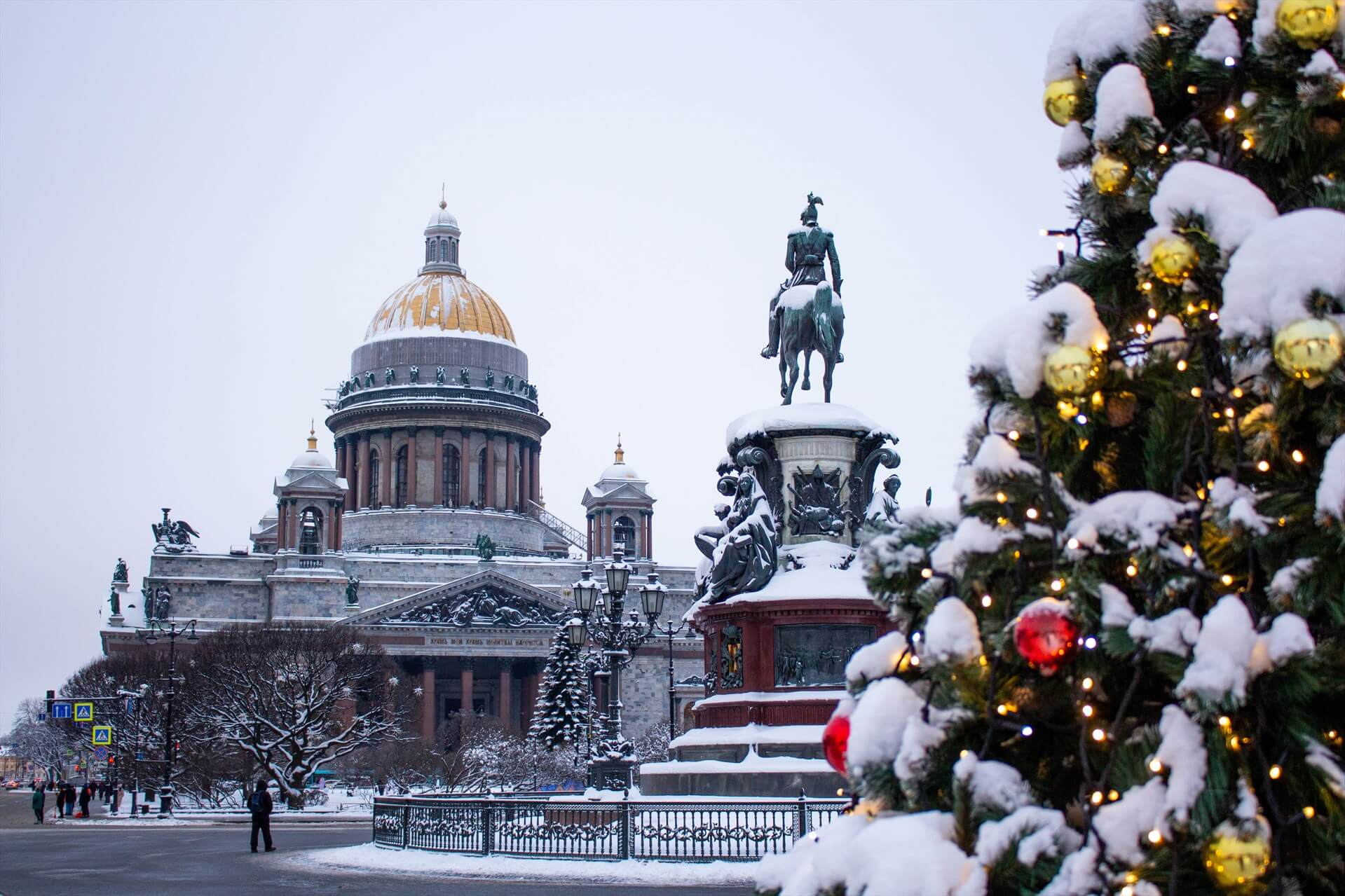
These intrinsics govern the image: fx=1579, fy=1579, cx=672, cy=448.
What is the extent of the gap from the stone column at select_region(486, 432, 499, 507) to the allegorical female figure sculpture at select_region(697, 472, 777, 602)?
277 ft

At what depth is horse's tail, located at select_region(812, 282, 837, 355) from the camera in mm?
23359

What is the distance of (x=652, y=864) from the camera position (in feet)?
60.9

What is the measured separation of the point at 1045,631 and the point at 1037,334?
33.2 inches

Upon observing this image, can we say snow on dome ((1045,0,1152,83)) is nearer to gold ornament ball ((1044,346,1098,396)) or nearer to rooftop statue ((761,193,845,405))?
gold ornament ball ((1044,346,1098,396))

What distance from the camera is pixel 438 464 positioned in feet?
345

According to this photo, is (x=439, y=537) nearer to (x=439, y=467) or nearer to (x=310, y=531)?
(x=439, y=467)

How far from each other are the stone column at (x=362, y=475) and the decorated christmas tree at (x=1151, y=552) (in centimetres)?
10317

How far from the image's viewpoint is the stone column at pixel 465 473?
342 feet

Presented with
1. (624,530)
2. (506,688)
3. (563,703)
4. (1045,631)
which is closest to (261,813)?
(1045,631)

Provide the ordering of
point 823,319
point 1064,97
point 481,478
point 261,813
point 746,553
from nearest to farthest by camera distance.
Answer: point 1064,97, point 746,553, point 823,319, point 261,813, point 481,478

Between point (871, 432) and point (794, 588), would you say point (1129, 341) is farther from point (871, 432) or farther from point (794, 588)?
point (871, 432)

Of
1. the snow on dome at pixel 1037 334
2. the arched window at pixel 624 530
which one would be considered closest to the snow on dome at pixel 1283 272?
the snow on dome at pixel 1037 334

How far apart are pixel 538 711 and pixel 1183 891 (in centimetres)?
6130

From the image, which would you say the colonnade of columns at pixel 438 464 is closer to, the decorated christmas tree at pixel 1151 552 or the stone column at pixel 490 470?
the stone column at pixel 490 470
